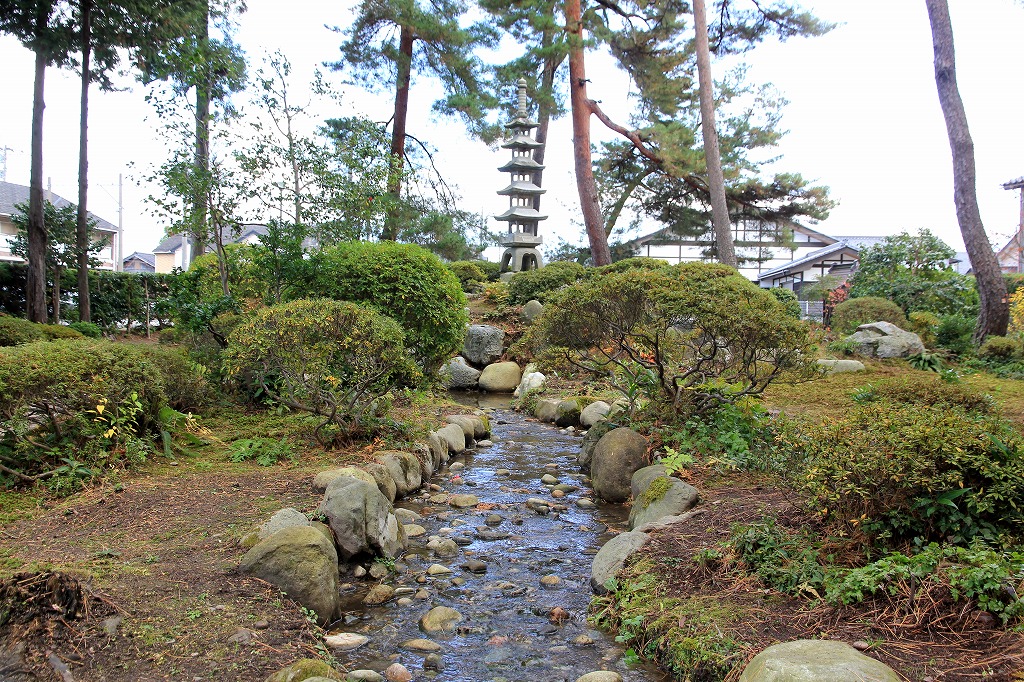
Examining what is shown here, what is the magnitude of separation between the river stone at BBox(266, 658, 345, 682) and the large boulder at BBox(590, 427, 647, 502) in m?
3.85

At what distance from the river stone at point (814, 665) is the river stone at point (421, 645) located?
1647mm

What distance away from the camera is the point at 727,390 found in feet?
23.3

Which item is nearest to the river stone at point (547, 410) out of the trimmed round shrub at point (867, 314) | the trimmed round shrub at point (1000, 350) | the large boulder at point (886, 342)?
the large boulder at point (886, 342)

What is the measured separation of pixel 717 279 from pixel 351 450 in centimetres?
396

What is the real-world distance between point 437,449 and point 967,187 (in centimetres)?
1124

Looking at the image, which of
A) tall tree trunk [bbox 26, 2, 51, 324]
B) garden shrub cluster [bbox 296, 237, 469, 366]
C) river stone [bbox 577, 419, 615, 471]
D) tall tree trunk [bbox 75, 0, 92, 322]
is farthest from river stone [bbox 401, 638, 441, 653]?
tall tree trunk [bbox 26, 2, 51, 324]

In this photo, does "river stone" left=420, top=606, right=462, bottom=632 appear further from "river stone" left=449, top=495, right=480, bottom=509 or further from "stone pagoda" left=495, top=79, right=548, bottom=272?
"stone pagoda" left=495, top=79, right=548, bottom=272

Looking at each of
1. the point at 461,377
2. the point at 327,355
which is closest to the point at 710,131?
the point at 461,377

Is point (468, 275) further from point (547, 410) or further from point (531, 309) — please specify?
point (547, 410)

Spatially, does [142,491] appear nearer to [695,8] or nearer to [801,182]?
[695,8]

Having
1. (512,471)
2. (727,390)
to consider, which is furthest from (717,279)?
(512,471)

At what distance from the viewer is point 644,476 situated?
6.20 metres

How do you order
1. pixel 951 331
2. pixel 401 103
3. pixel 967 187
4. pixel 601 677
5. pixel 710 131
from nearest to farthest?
pixel 601 677 → pixel 967 187 → pixel 951 331 → pixel 710 131 → pixel 401 103

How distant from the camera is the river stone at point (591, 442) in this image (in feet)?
25.3
